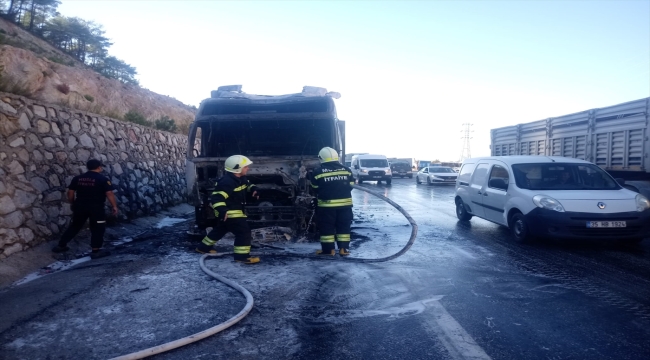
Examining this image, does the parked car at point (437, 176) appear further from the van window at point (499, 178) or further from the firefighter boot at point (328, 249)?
the firefighter boot at point (328, 249)

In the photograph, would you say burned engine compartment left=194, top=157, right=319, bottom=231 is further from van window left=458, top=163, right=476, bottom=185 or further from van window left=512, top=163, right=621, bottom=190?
van window left=458, top=163, right=476, bottom=185

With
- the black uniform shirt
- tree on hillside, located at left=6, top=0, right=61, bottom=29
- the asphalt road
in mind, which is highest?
tree on hillside, located at left=6, top=0, right=61, bottom=29

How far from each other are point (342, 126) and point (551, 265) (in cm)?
496

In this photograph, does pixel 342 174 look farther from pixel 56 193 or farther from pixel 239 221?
pixel 56 193

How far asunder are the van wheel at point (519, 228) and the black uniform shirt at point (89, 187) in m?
7.11

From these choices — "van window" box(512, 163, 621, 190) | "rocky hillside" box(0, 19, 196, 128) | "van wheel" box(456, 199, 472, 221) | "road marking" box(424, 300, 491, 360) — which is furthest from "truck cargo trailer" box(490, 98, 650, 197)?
"rocky hillside" box(0, 19, 196, 128)

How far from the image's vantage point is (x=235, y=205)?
6.79 meters

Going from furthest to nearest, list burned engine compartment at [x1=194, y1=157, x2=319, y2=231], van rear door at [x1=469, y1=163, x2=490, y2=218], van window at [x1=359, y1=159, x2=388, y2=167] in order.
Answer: van window at [x1=359, y1=159, x2=388, y2=167]
van rear door at [x1=469, y1=163, x2=490, y2=218]
burned engine compartment at [x1=194, y1=157, x2=319, y2=231]

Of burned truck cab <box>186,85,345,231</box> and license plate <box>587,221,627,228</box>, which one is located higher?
burned truck cab <box>186,85,345,231</box>

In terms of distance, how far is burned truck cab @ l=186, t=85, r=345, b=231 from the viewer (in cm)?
820

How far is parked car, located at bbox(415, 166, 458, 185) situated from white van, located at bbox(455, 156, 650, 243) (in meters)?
18.1

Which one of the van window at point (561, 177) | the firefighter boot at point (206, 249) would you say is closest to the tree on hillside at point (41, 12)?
the firefighter boot at point (206, 249)

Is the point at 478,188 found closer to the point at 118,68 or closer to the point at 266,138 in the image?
the point at 266,138

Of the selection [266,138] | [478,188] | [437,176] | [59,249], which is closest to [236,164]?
[59,249]
